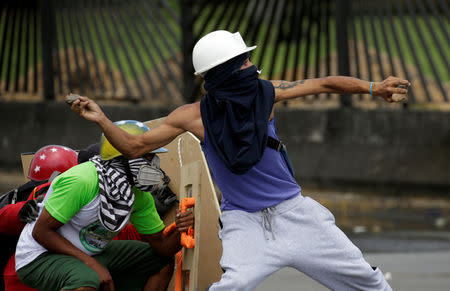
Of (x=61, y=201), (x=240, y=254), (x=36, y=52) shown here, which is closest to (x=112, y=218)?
(x=61, y=201)

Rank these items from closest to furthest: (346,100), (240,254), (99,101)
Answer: (240,254) → (346,100) → (99,101)

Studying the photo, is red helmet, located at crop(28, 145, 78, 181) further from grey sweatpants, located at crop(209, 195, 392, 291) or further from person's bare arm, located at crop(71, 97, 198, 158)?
grey sweatpants, located at crop(209, 195, 392, 291)

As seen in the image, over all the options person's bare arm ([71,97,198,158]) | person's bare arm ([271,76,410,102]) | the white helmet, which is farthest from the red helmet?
person's bare arm ([271,76,410,102])

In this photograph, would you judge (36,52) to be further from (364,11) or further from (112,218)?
(112,218)

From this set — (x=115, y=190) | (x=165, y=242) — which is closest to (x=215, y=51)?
(x=115, y=190)

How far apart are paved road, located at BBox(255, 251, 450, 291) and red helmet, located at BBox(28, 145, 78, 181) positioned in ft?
6.23

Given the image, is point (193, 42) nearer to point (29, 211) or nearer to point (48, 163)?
point (48, 163)

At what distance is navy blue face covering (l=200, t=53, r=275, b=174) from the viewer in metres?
4.24

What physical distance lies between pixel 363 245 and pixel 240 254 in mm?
4152

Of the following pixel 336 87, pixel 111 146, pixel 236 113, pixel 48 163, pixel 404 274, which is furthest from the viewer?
pixel 404 274

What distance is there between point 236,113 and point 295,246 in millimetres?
686

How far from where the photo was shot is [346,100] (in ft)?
33.2

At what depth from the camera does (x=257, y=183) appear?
172 inches

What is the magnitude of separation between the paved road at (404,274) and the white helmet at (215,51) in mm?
2664
